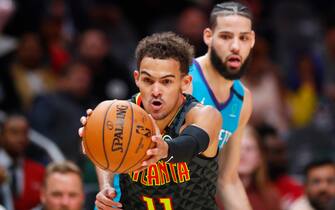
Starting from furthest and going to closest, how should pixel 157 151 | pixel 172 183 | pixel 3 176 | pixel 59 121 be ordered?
1. pixel 59 121
2. pixel 3 176
3. pixel 172 183
4. pixel 157 151

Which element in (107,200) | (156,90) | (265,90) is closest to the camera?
(156,90)

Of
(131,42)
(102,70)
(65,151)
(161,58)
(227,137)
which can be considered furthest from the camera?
(131,42)

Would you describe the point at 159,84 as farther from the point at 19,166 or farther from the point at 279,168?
the point at 279,168

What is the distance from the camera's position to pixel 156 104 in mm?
6105

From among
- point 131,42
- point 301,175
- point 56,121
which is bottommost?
point 301,175

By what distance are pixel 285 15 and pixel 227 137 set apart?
633 cm

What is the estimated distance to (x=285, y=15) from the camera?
13.5 meters

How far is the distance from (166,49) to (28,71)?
5800 millimetres

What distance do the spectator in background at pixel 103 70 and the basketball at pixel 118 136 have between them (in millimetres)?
6156

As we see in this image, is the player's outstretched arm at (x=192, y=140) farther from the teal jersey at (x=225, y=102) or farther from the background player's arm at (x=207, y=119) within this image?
the teal jersey at (x=225, y=102)

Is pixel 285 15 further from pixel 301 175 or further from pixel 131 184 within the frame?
pixel 131 184

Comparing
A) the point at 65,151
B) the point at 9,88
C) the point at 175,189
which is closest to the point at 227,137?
the point at 175,189

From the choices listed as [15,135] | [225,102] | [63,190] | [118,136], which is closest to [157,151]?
[118,136]

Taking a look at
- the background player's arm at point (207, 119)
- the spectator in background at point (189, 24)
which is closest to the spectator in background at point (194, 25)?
the spectator in background at point (189, 24)
